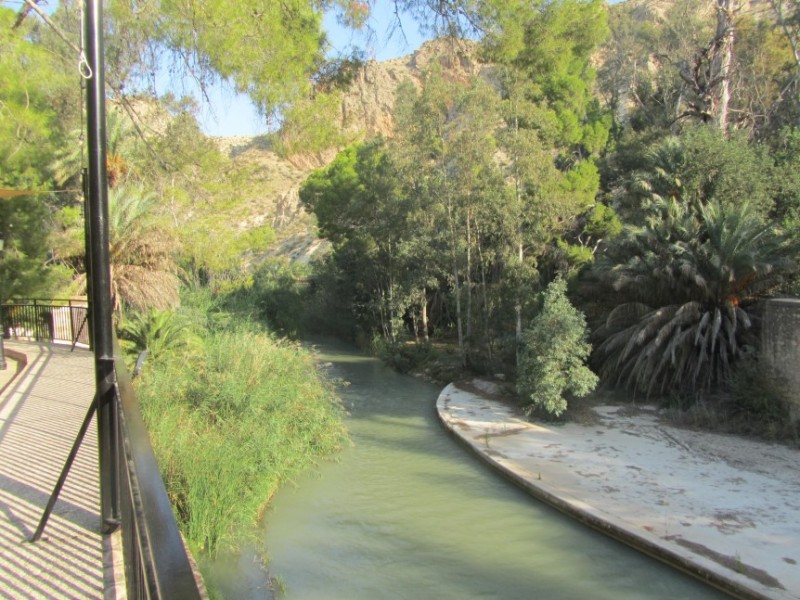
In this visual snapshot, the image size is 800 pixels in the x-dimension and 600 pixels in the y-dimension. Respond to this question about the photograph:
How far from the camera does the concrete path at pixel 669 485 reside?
8.07 m

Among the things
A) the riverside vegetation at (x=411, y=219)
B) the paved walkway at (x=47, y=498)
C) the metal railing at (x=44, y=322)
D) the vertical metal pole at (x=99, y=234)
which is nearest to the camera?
the vertical metal pole at (x=99, y=234)

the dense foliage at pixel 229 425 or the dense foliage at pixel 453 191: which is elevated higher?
the dense foliage at pixel 453 191

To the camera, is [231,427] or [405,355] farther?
[405,355]

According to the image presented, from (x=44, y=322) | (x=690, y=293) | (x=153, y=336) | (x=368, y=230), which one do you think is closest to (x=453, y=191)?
(x=368, y=230)

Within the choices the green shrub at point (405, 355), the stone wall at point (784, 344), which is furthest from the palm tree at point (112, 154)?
the stone wall at point (784, 344)

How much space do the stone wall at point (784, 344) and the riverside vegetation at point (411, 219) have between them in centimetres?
41

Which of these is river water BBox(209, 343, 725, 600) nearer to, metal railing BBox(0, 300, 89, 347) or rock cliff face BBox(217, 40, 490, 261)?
rock cliff face BBox(217, 40, 490, 261)

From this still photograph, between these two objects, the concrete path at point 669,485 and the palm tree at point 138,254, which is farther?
the palm tree at point 138,254

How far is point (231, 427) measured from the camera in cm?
1008

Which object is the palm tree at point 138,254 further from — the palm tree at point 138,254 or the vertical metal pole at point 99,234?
the vertical metal pole at point 99,234

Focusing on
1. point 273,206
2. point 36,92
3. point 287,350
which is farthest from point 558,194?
point 273,206

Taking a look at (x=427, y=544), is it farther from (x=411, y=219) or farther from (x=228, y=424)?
(x=411, y=219)

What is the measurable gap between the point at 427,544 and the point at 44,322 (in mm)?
12655

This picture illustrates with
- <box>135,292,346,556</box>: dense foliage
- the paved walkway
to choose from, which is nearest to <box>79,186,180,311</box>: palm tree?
<box>135,292,346,556</box>: dense foliage
